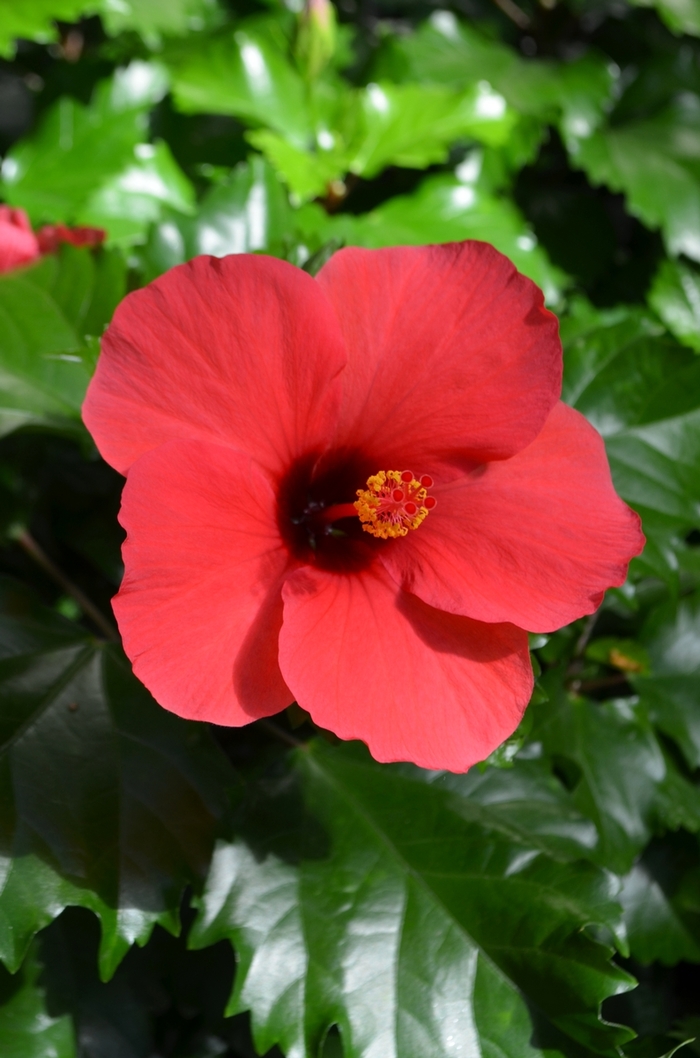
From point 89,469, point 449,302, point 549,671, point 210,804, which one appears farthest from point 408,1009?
point 89,469

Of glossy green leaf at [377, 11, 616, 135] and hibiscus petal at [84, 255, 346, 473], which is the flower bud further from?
hibiscus petal at [84, 255, 346, 473]

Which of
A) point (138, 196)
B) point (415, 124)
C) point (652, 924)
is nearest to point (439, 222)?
point (415, 124)

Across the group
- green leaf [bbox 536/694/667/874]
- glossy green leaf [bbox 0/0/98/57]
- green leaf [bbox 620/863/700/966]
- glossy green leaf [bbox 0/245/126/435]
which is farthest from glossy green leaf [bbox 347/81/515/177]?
green leaf [bbox 620/863/700/966]

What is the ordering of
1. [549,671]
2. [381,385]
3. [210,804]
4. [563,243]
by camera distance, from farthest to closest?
[563,243] < [549,671] < [210,804] < [381,385]

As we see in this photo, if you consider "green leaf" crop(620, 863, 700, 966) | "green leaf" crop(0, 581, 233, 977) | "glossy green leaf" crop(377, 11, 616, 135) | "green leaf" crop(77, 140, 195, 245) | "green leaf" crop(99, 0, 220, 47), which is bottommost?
"green leaf" crop(620, 863, 700, 966)

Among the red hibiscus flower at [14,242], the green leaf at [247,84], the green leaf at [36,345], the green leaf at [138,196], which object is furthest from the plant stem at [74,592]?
the green leaf at [247,84]

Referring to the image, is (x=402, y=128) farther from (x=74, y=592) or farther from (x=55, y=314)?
(x=74, y=592)

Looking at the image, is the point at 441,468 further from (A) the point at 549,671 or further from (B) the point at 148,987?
(B) the point at 148,987

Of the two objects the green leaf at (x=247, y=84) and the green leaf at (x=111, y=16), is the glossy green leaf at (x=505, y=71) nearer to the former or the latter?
the green leaf at (x=247, y=84)
